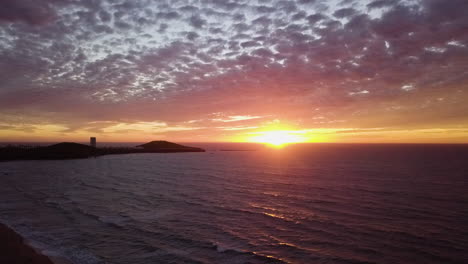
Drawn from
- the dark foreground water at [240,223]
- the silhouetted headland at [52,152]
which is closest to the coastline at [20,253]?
the dark foreground water at [240,223]

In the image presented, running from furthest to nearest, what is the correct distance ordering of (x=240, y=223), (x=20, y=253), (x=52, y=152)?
(x=52, y=152) < (x=240, y=223) < (x=20, y=253)

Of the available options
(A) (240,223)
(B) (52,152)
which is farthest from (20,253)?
(B) (52,152)

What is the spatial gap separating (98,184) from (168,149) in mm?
121476

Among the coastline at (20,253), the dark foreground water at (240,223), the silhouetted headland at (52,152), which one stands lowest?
Answer: the dark foreground water at (240,223)

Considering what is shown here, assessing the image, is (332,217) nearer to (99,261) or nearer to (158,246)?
(158,246)

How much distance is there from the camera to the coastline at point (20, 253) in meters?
16.7

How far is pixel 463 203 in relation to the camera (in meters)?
33.0

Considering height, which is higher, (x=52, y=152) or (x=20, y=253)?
(x=52, y=152)

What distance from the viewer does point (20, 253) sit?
57.6ft

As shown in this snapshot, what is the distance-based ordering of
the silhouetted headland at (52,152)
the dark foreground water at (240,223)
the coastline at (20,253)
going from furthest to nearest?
the silhouetted headland at (52,152), the dark foreground water at (240,223), the coastline at (20,253)

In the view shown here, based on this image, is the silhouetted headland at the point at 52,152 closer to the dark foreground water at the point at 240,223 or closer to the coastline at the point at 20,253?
the dark foreground water at the point at 240,223

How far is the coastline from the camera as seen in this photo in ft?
54.6

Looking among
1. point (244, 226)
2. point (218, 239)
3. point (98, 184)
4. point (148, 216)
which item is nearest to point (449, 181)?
point (244, 226)

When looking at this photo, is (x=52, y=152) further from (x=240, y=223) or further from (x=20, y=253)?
(x=240, y=223)
